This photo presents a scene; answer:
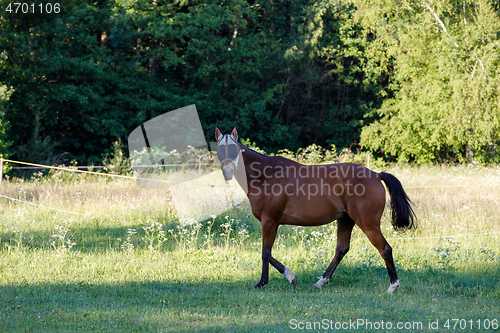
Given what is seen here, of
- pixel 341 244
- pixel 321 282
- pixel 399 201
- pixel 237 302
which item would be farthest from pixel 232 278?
pixel 399 201

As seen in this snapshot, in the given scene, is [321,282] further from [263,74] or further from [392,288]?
[263,74]

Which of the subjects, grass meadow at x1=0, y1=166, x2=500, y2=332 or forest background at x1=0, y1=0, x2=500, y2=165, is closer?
grass meadow at x1=0, y1=166, x2=500, y2=332

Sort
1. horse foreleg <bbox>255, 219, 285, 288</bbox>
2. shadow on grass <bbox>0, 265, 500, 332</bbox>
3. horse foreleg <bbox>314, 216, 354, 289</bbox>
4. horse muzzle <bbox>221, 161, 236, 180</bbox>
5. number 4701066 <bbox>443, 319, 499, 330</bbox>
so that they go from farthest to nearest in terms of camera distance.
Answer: horse foreleg <bbox>314, 216, 354, 289</bbox>, horse foreleg <bbox>255, 219, 285, 288</bbox>, horse muzzle <bbox>221, 161, 236, 180</bbox>, shadow on grass <bbox>0, 265, 500, 332</bbox>, number 4701066 <bbox>443, 319, 499, 330</bbox>

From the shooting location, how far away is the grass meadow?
16.6 ft

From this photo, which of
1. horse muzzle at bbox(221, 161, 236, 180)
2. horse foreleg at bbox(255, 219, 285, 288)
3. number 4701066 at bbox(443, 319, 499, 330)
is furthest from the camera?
horse foreleg at bbox(255, 219, 285, 288)

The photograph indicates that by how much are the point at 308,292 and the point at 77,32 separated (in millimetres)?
21984

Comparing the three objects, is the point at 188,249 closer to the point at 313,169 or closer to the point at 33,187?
the point at 313,169

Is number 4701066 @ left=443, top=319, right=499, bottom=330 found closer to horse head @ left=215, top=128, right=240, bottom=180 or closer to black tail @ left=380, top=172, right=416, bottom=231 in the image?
black tail @ left=380, top=172, right=416, bottom=231

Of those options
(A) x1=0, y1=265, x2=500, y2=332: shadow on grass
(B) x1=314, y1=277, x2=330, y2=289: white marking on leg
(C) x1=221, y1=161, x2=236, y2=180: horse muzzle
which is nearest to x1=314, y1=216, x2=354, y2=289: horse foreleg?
(B) x1=314, y1=277, x2=330, y2=289: white marking on leg

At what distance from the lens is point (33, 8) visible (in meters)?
20.9

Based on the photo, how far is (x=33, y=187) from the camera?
14.4 metres

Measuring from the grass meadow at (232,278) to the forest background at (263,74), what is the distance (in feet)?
40.9

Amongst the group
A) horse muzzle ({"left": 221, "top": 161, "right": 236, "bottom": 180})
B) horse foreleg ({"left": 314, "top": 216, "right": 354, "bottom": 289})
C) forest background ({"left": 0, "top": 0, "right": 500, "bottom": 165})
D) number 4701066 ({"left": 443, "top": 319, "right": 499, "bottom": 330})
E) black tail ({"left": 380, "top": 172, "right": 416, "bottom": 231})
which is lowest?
number 4701066 ({"left": 443, "top": 319, "right": 499, "bottom": 330})

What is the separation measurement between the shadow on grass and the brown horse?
41cm
